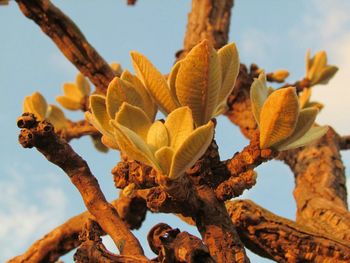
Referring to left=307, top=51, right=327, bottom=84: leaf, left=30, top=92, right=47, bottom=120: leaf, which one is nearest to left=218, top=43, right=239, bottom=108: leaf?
left=30, top=92, right=47, bottom=120: leaf

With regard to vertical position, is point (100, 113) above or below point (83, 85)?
below

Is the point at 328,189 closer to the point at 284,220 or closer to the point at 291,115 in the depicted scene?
the point at 284,220

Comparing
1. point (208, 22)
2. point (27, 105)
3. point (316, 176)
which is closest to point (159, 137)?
point (27, 105)

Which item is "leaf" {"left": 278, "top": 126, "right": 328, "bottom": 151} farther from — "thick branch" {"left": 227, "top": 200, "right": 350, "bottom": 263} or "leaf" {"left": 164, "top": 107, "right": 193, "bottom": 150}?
"thick branch" {"left": 227, "top": 200, "right": 350, "bottom": 263}

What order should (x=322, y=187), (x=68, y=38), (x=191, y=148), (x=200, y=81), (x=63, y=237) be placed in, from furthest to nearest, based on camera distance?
(x=322, y=187) → (x=63, y=237) → (x=68, y=38) → (x=200, y=81) → (x=191, y=148)

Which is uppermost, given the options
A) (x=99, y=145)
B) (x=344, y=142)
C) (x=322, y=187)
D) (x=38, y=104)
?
(x=38, y=104)

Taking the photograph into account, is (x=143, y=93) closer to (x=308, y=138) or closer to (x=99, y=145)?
(x=308, y=138)

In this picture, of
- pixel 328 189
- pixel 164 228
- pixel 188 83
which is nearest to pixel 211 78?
pixel 188 83

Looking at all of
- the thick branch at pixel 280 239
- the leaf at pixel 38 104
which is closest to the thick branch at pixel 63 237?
the leaf at pixel 38 104
